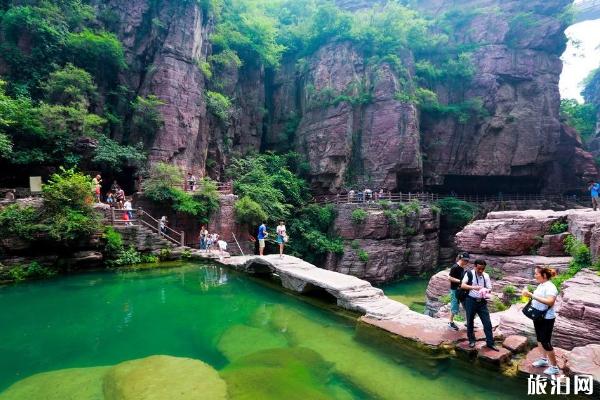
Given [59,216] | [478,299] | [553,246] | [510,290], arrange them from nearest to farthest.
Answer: [478,299]
[510,290]
[553,246]
[59,216]

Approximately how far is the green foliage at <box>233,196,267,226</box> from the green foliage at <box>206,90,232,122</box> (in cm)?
864

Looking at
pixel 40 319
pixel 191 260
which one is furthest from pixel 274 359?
pixel 191 260

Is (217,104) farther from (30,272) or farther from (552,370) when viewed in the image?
(552,370)

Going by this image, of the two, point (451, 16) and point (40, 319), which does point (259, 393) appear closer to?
point (40, 319)

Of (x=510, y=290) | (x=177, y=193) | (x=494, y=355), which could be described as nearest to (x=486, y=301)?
(x=494, y=355)

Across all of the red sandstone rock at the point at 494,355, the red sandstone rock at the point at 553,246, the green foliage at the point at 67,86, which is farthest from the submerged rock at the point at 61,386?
the green foliage at the point at 67,86

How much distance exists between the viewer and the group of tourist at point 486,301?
14.0ft

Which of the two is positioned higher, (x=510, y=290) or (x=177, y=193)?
(x=177, y=193)

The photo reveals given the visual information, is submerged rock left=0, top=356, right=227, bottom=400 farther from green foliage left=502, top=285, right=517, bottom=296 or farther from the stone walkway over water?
green foliage left=502, top=285, right=517, bottom=296

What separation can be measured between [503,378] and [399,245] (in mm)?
19579

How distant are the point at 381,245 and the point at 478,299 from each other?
18.2 m

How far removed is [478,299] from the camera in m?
4.93

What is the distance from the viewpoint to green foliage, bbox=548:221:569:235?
1070 cm

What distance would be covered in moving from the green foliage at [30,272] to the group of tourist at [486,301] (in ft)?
43.5
